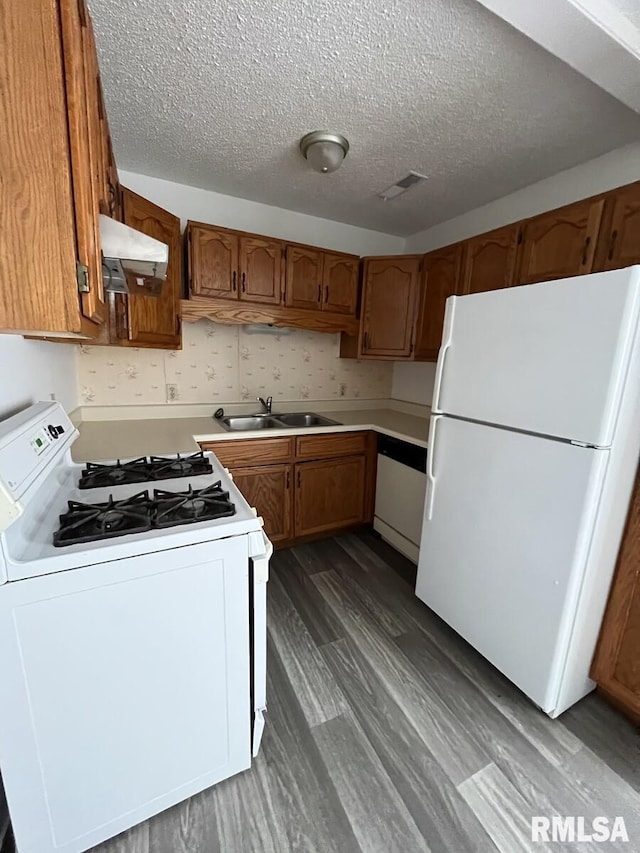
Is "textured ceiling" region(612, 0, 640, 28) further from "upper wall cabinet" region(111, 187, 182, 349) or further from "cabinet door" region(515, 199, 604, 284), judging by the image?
"upper wall cabinet" region(111, 187, 182, 349)

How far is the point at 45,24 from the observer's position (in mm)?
618

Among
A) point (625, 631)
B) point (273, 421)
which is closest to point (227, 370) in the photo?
point (273, 421)

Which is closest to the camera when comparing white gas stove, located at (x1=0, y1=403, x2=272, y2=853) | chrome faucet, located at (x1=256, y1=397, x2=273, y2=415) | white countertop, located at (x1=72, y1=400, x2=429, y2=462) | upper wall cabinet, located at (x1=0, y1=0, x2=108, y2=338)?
upper wall cabinet, located at (x1=0, y1=0, x2=108, y2=338)

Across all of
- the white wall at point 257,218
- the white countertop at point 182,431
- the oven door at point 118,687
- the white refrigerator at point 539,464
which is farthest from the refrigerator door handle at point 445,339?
the white wall at point 257,218

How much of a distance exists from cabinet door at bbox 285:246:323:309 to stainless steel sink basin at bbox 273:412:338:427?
849mm

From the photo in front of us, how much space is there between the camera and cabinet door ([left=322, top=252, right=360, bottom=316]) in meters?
2.57

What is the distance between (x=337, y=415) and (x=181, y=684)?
2220 millimetres

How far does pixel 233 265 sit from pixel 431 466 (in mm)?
1711

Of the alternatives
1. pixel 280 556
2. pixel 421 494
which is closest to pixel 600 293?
pixel 421 494

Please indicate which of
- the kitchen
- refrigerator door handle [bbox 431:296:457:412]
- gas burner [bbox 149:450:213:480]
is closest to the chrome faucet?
the kitchen

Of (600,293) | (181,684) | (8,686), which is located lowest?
(181,684)

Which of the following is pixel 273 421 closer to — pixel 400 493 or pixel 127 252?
pixel 400 493

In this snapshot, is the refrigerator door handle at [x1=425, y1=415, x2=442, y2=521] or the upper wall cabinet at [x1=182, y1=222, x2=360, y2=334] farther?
the upper wall cabinet at [x1=182, y1=222, x2=360, y2=334]

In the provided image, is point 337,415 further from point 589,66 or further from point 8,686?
point 8,686
